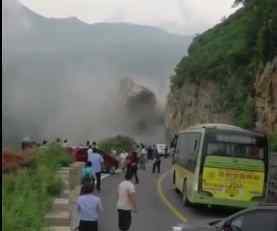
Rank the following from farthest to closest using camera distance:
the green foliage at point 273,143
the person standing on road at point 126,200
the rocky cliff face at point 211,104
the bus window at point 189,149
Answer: the rocky cliff face at point 211,104 → the green foliage at point 273,143 → the bus window at point 189,149 → the person standing on road at point 126,200

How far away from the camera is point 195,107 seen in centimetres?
6400

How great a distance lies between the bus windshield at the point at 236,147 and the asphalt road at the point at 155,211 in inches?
82.1

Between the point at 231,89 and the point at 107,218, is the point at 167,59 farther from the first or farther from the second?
the point at 107,218

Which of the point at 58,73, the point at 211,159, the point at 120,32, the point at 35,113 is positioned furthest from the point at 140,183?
the point at 120,32

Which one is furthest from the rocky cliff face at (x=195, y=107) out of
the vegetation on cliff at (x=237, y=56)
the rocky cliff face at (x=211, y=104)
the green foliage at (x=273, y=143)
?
the green foliage at (x=273, y=143)

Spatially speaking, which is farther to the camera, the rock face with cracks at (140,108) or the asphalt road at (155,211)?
the rock face with cracks at (140,108)

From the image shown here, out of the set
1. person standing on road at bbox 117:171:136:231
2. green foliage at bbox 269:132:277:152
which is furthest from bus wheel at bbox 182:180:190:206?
person standing on road at bbox 117:171:136:231

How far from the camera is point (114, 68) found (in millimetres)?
116812

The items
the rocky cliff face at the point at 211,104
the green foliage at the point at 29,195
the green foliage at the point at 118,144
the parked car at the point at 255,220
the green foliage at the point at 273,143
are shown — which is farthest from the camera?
the green foliage at the point at 118,144

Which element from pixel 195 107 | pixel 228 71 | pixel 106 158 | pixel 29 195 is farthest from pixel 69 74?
pixel 29 195

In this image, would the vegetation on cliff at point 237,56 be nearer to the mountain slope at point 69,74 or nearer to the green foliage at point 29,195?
the green foliage at point 29,195

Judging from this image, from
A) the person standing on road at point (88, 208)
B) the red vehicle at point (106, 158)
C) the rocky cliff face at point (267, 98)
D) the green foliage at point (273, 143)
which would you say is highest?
the rocky cliff face at point (267, 98)

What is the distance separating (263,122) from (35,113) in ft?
245

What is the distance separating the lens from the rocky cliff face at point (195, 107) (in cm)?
5728
